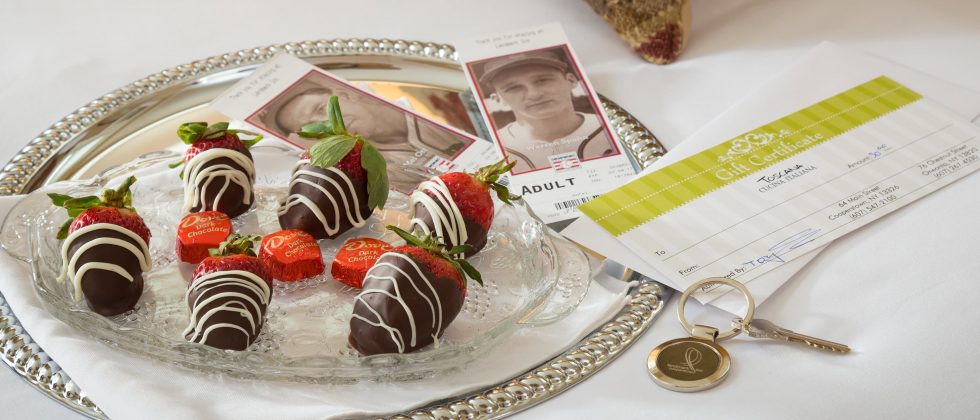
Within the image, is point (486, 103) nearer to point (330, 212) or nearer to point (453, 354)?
point (330, 212)

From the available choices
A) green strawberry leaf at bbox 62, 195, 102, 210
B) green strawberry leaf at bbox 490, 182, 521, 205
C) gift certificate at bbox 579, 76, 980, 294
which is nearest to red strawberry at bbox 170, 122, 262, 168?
green strawberry leaf at bbox 62, 195, 102, 210

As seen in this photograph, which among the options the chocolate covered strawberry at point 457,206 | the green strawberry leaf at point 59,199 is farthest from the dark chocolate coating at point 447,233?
the green strawberry leaf at point 59,199

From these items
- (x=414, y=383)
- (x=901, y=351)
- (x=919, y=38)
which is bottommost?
(x=901, y=351)

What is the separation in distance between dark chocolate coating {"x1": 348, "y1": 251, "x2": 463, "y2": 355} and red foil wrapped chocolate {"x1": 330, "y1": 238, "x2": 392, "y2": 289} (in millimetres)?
74

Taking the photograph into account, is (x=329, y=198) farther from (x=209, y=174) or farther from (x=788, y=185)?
(x=788, y=185)

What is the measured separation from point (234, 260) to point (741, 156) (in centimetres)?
58

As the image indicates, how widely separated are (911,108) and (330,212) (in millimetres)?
708

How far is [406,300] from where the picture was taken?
2.52ft

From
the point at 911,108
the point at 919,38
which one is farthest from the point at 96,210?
the point at 919,38

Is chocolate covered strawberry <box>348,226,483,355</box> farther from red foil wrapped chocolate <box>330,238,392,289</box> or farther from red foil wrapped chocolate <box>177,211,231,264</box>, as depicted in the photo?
red foil wrapped chocolate <box>177,211,231,264</box>

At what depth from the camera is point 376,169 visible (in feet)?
3.01

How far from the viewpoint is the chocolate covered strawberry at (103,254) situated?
0.82 m

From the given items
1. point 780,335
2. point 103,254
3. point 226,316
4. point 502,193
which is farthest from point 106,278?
point 780,335
